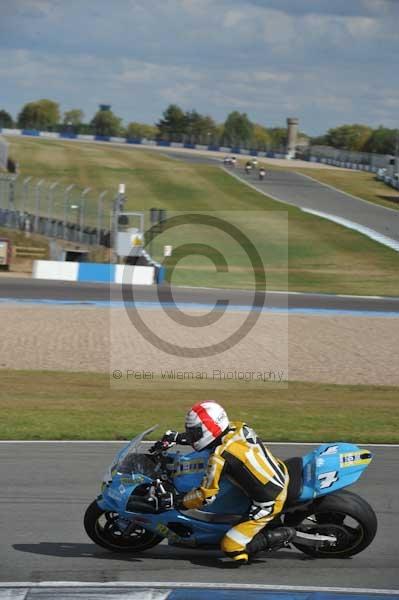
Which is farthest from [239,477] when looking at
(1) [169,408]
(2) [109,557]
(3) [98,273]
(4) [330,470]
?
(3) [98,273]

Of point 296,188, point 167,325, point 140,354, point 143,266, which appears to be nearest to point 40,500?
point 140,354

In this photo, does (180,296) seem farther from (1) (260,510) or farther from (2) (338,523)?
(1) (260,510)

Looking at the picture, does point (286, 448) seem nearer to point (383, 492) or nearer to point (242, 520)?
point (383, 492)

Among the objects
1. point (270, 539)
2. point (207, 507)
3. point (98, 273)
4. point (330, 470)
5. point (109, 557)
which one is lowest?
point (98, 273)

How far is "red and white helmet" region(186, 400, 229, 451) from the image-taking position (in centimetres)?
766

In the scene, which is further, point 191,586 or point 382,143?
point 382,143

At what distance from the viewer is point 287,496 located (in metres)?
7.86

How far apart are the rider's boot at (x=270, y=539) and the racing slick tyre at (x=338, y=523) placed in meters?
0.18

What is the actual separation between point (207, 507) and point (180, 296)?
2428 cm

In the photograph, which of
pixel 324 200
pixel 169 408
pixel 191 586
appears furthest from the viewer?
pixel 324 200

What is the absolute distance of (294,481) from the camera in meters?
7.91

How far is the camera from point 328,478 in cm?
783

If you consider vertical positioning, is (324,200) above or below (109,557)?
above

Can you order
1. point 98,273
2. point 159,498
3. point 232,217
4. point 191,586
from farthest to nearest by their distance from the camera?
point 232,217, point 98,273, point 159,498, point 191,586
